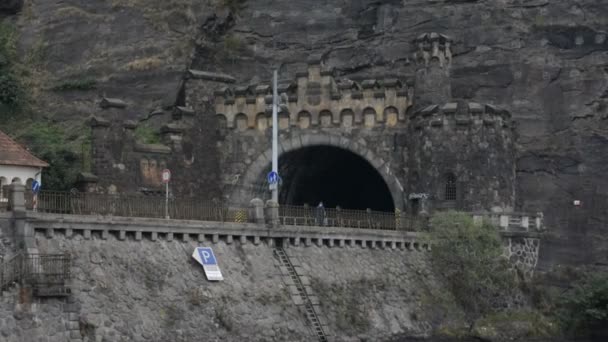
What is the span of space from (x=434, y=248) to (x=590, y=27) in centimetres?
1699

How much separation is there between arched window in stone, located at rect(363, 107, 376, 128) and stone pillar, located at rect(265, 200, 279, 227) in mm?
15368

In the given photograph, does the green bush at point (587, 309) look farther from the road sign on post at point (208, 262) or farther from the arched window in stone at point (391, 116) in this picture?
the road sign on post at point (208, 262)

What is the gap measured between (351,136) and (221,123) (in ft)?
22.7

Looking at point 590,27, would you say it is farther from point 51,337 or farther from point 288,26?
point 51,337

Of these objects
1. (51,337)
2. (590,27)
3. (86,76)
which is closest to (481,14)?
(590,27)

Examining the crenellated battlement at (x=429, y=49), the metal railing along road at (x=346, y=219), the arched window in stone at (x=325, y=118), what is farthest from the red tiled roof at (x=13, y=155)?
the crenellated battlement at (x=429, y=49)

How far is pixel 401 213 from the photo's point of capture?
212 feet

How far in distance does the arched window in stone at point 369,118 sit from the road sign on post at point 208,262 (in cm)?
2075

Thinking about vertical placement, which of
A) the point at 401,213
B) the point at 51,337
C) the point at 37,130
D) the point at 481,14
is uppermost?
the point at 481,14

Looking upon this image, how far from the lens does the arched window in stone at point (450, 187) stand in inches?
2601

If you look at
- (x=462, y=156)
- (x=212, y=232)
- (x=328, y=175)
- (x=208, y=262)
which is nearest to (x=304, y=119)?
(x=328, y=175)

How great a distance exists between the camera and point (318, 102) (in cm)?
7012

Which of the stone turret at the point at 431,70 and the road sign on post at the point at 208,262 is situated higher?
the stone turret at the point at 431,70

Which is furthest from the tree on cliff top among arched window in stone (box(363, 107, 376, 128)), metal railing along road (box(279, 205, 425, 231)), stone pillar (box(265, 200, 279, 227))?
stone pillar (box(265, 200, 279, 227))
